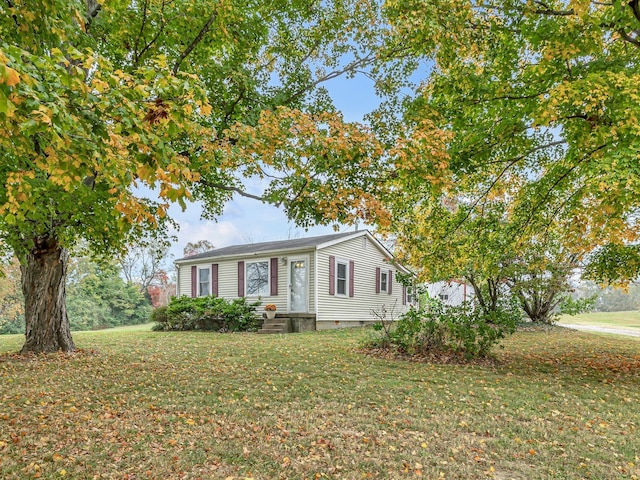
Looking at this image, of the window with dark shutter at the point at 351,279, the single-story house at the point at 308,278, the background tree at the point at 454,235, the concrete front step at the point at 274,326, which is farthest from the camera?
the window with dark shutter at the point at 351,279

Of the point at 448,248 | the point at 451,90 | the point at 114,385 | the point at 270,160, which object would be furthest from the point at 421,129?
the point at 114,385

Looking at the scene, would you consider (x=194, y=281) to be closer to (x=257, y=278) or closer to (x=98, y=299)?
(x=257, y=278)

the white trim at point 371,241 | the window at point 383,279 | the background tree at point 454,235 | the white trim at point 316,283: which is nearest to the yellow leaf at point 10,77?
the background tree at point 454,235

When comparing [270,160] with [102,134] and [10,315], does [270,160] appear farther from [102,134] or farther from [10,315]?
[10,315]

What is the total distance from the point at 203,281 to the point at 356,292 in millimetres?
6779

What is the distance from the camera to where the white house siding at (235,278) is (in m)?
15.3

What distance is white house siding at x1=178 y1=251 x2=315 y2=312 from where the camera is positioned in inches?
601

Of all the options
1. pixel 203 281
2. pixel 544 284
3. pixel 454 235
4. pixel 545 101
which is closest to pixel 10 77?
pixel 545 101

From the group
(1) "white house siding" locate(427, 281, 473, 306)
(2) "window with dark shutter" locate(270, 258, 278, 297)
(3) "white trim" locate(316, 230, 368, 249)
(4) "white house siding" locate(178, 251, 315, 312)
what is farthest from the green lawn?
(2) "window with dark shutter" locate(270, 258, 278, 297)

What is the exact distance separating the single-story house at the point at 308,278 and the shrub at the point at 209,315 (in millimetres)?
986

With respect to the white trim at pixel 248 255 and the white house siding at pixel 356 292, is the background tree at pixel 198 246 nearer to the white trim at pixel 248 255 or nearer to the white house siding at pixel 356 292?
the white trim at pixel 248 255

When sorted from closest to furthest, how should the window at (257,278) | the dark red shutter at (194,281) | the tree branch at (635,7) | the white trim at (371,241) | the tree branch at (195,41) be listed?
the tree branch at (635,7) → the tree branch at (195,41) → the white trim at (371,241) → the window at (257,278) → the dark red shutter at (194,281)

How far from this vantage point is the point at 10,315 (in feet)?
76.2

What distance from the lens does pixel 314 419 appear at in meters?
4.32
